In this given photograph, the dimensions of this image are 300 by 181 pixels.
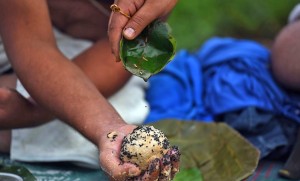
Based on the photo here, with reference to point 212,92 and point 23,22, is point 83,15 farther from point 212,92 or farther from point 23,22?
point 212,92

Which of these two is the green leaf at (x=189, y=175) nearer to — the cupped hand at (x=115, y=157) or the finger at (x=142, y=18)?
the cupped hand at (x=115, y=157)

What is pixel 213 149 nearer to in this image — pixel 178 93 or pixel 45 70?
pixel 178 93

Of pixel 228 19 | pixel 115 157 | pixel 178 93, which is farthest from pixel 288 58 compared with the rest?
pixel 115 157

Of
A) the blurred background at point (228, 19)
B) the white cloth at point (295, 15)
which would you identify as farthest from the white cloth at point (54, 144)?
the blurred background at point (228, 19)

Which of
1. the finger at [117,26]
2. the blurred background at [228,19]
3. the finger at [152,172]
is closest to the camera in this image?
the finger at [152,172]

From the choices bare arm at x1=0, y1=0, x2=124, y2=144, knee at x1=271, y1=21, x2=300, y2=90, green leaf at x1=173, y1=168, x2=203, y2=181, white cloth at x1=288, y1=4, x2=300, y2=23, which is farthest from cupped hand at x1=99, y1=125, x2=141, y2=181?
white cloth at x1=288, y1=4, x2=300, y2=23

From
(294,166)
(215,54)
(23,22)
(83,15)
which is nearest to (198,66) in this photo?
(215,54)

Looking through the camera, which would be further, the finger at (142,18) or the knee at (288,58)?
the knee at (288,58)
